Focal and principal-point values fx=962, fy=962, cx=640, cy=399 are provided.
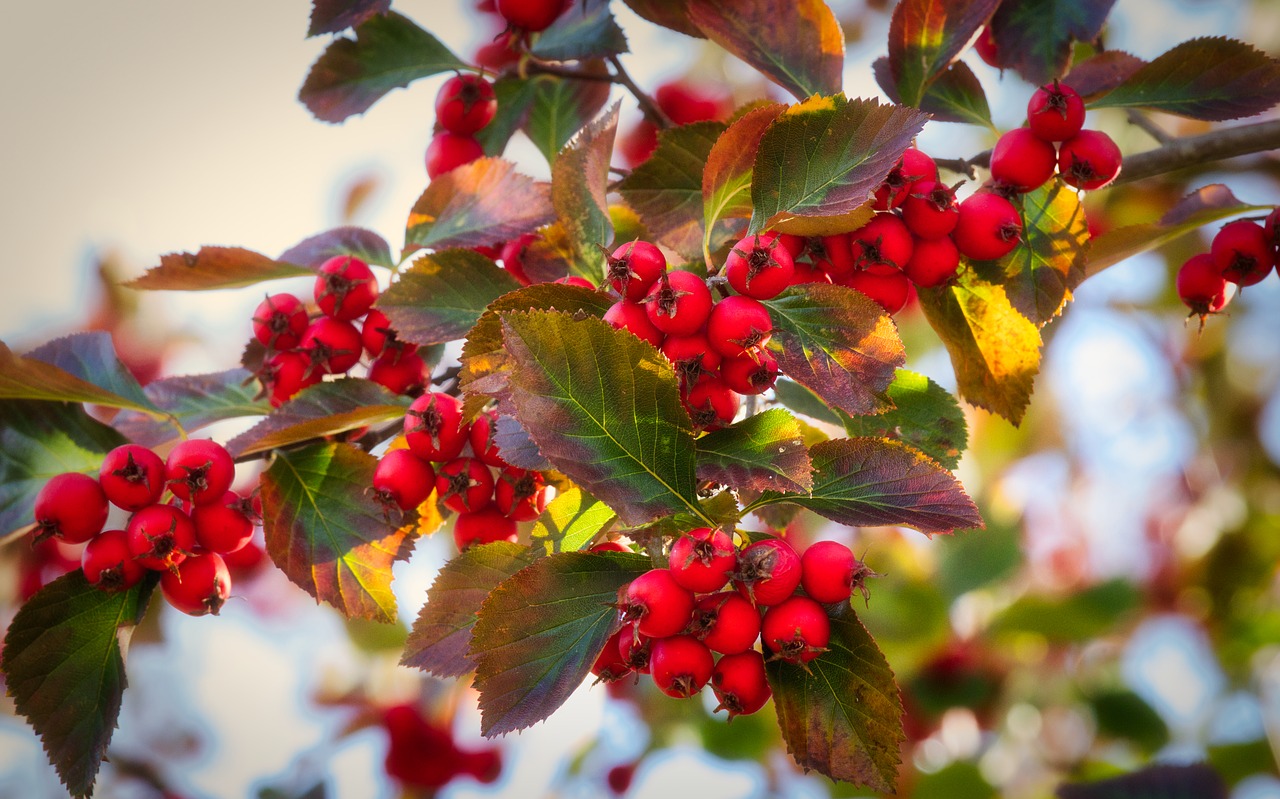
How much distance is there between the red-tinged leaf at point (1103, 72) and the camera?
1697 millimetres

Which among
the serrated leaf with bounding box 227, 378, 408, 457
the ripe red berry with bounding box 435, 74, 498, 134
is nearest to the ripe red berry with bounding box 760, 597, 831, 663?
the serrated leaf with bounding box 227, 378, 408, 457

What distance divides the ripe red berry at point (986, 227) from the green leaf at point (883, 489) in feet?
1.18

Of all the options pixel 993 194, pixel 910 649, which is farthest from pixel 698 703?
pixel 993 194

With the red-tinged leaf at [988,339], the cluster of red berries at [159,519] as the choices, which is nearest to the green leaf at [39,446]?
the cluster of red berries at [159,519]

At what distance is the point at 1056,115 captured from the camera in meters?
1.36

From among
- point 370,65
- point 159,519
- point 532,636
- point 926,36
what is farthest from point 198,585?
point 926,36

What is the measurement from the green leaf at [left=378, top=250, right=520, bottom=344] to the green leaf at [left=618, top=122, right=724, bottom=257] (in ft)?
0.83

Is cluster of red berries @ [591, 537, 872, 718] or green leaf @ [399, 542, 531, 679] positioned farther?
green leaf @ [399, 542, 531, 679]

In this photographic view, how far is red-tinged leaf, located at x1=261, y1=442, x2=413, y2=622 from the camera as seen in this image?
4.60 ft

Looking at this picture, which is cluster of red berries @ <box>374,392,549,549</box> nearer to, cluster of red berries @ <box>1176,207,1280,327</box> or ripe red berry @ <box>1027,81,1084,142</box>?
ripe red berry @ <box>1027,81,1084,142</box>

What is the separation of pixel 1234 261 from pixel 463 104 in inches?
54.7

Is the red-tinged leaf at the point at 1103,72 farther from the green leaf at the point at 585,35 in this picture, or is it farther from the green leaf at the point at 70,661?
the green leaf at the point at 70,661

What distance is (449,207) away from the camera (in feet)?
5.35

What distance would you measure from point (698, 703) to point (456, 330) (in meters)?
2.27
